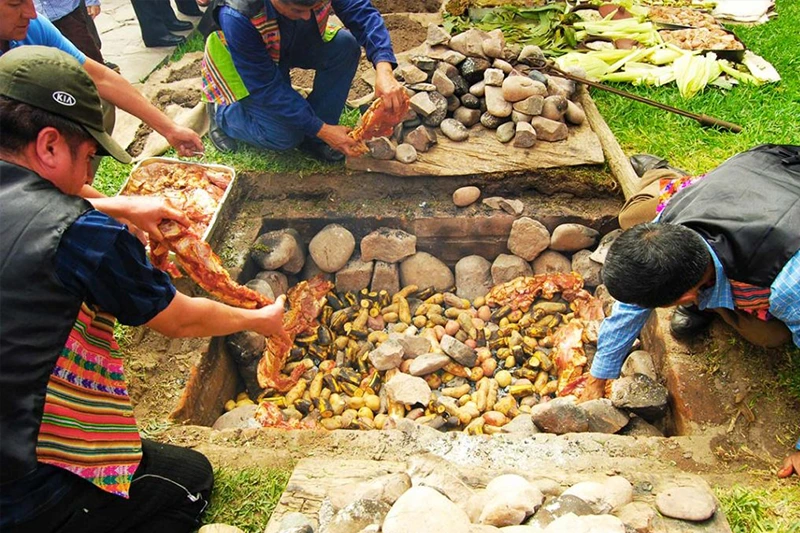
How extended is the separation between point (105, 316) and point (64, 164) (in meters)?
0.59

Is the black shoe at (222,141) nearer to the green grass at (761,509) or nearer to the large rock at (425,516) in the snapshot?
the large rock at (425,516)

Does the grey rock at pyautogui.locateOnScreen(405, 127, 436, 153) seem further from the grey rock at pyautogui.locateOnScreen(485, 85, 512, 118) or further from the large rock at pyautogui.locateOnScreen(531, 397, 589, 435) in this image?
the large rock at pyautogui.locateOnScreen(531, 397, 589, 435)

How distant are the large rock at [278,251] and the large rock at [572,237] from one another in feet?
6.57

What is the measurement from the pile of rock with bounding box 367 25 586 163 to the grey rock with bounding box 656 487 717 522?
9.74 ft

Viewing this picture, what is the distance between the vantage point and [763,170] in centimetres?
272

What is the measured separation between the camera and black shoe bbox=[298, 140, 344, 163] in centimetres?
466

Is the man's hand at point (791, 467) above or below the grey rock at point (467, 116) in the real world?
below

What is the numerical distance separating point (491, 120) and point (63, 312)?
3638 mm

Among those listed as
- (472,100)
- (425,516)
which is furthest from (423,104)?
(425,516)

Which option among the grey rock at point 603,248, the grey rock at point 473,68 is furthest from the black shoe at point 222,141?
the grey rock at point 603,248

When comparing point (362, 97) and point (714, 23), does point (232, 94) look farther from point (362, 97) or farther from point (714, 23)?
point (714, 23)

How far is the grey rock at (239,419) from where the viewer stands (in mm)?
3359

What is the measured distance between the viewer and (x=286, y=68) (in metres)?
4.65

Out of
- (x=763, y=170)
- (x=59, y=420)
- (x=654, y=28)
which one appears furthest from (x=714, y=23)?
(x=59, y=420)
